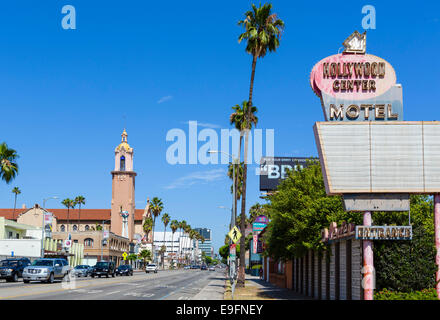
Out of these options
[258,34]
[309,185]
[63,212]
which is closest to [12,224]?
[258,34]

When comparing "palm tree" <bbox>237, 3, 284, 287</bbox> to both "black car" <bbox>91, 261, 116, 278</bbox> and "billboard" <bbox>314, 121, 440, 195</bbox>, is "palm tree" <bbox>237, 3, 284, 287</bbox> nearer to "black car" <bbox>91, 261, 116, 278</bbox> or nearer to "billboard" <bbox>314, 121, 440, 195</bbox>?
"billboard" <bbox>314, 121, 440, 195</bbox>

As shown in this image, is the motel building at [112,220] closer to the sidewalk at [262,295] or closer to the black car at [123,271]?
the black car at [123,271]

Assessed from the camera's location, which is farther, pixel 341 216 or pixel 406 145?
pixel 341 216

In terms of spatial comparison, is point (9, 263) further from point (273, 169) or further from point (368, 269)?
point (273, 169)

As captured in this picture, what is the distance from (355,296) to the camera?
73.7ft

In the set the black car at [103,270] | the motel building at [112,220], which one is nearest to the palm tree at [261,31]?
the black car at [103,270]

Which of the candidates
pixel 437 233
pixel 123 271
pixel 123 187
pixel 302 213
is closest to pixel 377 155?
pixel 437 233

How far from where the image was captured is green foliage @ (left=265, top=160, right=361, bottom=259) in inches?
1101

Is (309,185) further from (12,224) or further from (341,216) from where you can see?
(12,224)

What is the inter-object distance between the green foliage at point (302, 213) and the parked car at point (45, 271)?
Result: 1682cm

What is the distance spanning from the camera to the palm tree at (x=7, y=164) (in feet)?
185

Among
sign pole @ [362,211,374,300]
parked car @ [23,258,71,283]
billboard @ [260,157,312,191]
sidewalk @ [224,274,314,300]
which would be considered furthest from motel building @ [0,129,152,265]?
sign pole @ [362,211,374,300]

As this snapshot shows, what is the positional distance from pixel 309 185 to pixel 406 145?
945cm

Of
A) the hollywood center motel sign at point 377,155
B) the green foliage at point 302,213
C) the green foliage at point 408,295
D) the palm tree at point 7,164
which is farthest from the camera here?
the palm tree at point 7,164
